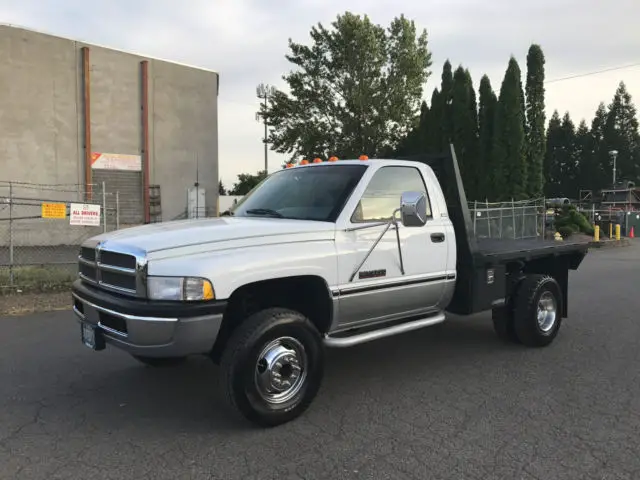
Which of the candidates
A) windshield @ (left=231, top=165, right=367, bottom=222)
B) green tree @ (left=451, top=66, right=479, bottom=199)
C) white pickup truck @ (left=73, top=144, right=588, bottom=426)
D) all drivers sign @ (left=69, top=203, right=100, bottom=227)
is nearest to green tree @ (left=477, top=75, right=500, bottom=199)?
green tree @ (left=451, top=66, right=479, bottom=199)

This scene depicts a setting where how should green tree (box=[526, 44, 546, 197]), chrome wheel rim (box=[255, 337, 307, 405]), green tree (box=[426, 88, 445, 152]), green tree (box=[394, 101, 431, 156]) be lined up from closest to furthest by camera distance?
chrome wheel rim (box=[255, 337, 307, 405]) → green tree (box=[526, 44, 546, 197]) → green tree (box=[426, 88, 445, 152]) → green tree (box=[394, 101, 431, 156])

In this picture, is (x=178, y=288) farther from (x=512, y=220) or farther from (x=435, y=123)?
(x=435, y=123)

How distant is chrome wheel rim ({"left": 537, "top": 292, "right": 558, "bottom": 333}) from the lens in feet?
20.4

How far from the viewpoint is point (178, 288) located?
362 cm

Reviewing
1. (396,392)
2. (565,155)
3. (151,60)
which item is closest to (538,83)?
(151,60)

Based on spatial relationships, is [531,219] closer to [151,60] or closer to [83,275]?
[151,60]

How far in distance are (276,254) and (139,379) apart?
2079mm

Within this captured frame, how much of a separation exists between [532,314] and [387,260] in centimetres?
224

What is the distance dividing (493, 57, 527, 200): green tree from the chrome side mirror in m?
24.0

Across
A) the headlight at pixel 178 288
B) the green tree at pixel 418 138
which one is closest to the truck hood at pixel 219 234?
the headlight at pixel 178 288

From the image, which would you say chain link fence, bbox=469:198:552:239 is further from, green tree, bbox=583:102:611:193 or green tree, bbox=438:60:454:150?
green tree, bbox=583:102:611:193

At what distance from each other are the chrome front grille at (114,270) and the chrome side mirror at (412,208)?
1.96 meters

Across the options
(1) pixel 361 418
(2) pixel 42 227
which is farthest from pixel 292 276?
(2) pixel 42 227

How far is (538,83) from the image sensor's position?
28.0m
